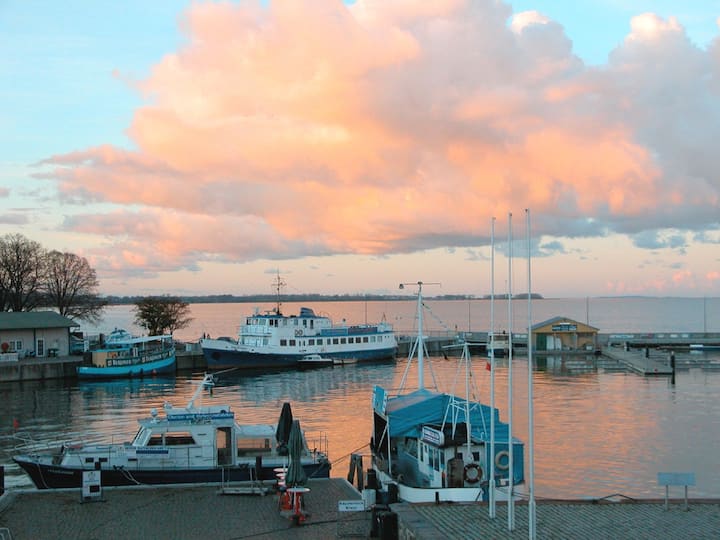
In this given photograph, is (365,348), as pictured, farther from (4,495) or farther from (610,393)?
(4,495)

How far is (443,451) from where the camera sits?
23156mm

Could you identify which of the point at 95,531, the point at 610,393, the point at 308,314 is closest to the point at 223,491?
the point at 95,531

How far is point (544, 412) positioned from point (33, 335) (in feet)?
149

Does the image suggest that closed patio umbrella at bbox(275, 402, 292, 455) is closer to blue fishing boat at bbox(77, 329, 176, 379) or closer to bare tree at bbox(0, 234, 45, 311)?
blue fishing boat at bbox(77, 329, 176, 379)

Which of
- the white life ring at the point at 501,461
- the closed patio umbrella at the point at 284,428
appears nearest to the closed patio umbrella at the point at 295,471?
the closed patio umbrella at the point at 284,428

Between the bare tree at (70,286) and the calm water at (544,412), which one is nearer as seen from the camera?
the calm water at (544,412)

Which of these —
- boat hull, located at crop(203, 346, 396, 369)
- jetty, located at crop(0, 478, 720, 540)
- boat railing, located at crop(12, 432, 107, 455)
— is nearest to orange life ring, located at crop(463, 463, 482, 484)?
jetty, located at crop(0, 478, 720, 540)

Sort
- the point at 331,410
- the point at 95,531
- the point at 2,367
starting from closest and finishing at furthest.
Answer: the point at 95,531, the point at 331,410, the point at 2,367

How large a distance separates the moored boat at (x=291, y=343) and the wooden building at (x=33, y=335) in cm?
1249

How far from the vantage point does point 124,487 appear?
22.1m

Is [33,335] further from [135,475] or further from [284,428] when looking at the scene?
[284,428]

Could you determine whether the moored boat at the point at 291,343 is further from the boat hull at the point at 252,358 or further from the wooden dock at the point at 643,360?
the wooden dock at the point at 643,360

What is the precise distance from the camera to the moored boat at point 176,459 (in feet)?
78.8

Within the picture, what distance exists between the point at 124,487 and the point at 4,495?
3.10 meters
